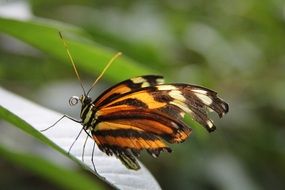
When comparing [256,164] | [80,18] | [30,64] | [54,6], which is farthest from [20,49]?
[256,164]

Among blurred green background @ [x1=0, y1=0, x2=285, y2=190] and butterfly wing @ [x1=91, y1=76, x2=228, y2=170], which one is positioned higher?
blurred green background @ [x1=0, y1=0, x2=285, y2=190]

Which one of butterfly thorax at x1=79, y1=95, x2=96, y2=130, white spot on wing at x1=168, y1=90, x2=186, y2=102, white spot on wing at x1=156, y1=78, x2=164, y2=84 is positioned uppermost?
white spot on wing at x1=156, y1=78, x2=164, y2=84

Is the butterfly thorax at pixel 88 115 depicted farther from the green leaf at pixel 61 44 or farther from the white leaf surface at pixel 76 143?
the green leaf at pixel 61 44

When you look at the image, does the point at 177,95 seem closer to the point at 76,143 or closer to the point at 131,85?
the point at 131,85

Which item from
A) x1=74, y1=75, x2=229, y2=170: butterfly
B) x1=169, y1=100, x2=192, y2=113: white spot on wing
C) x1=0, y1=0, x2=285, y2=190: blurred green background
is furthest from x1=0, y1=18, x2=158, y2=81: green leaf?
x1=0, y1=0, x2=285, y2=190: blurred green background

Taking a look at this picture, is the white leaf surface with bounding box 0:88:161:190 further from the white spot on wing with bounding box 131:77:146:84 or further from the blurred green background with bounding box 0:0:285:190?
the blurred green background with bounding box 0:0:285:190

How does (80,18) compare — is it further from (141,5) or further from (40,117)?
(40,117)

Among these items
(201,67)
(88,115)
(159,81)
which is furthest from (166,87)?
(201,67)
